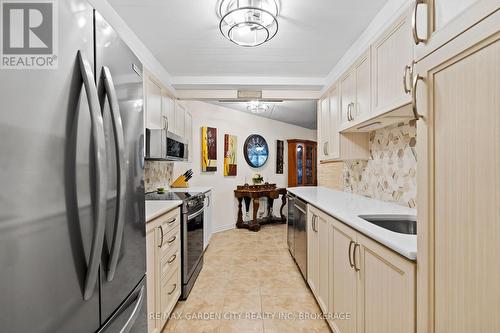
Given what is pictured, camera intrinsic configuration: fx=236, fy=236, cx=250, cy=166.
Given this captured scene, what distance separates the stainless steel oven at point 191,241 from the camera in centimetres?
221

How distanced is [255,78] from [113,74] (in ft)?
7.71

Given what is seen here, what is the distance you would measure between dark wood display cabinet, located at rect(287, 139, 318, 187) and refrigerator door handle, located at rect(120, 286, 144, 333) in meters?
4.83

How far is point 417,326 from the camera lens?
0.85 meters

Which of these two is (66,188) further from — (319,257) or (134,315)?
(319,257)

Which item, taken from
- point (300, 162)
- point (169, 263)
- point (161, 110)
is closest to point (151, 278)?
point (169, 263)

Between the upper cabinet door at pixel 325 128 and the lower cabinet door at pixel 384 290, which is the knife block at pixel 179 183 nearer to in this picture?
the upper cabinet door at pixel 325 128

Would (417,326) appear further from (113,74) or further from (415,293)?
(113,74)

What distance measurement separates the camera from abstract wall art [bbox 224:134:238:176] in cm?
486

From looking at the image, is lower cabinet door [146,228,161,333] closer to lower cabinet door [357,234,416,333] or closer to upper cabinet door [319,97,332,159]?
lower cabinet door [357,234,416,333]

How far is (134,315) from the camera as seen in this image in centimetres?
99

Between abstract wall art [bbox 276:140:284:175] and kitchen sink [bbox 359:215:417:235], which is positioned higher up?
abstract wall art [bbox 276:140:284:175]

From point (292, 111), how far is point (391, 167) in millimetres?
2971

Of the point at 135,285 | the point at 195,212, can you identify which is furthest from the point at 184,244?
the point at 135,285

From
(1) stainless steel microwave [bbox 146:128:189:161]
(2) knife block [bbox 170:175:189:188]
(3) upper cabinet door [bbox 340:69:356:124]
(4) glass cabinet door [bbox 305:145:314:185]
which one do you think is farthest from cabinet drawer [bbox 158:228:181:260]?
(4) glass cabinet door [bbox 305:145:314:185]
